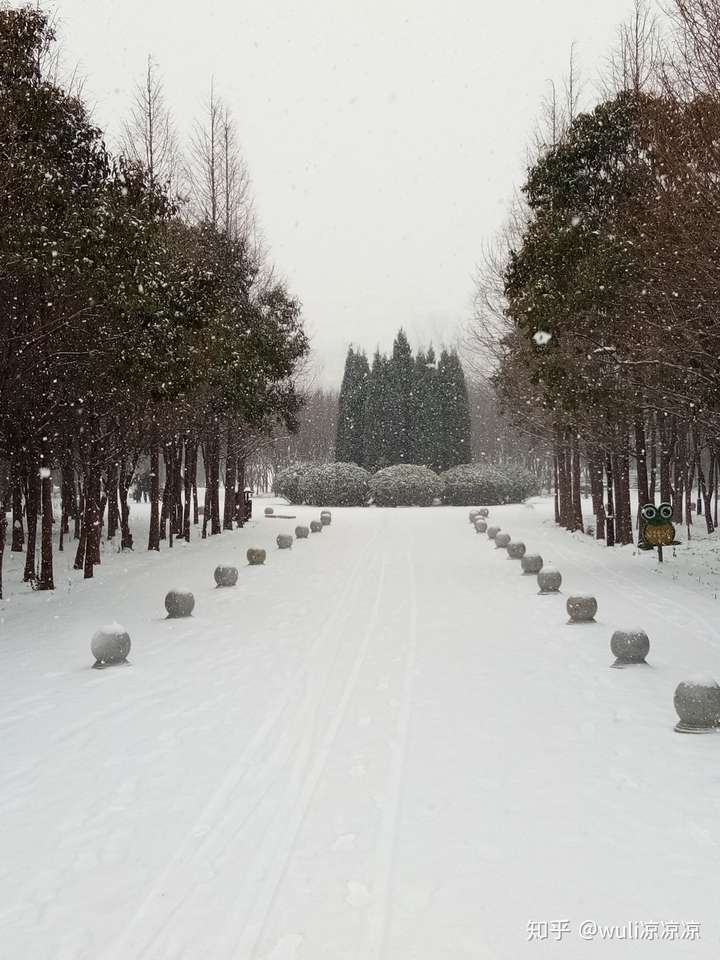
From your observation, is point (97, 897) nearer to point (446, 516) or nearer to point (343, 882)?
point (343, 882)

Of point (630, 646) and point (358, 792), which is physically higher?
point (630, 646)

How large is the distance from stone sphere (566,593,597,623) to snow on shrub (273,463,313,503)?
1539 inches

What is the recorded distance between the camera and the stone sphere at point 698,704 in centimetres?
736

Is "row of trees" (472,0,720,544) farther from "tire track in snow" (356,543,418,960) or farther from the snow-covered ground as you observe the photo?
"tire track in snow" (356,543,418,960)

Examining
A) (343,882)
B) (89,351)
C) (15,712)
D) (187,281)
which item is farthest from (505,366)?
(343,882)

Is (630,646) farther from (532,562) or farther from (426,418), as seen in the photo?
(426,418)

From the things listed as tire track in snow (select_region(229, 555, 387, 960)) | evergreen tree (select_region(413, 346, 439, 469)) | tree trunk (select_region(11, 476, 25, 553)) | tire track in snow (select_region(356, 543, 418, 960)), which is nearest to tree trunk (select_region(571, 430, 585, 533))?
tree trunk (select_region(11, 476, 25, 553))

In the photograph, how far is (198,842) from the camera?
531 cm

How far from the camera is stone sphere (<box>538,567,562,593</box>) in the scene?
1548 centimetres

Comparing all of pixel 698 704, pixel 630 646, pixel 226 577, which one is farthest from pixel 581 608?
pixel 226 577

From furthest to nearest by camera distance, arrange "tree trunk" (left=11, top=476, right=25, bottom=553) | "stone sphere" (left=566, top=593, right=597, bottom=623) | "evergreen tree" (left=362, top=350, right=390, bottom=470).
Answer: "evergreen tree" (left=362, top=350, right=390, bottom=470) → "tree trunk" (left=11, top=476, right=25, bottom=553) → "stone sphere" (left=566, top=593, right=597, bottom=623)

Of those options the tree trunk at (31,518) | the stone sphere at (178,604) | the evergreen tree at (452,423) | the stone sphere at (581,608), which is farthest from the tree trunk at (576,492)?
the evergreen tree at (452,423)

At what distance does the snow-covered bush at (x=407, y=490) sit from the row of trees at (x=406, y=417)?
1540cm

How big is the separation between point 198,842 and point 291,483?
46.7m
